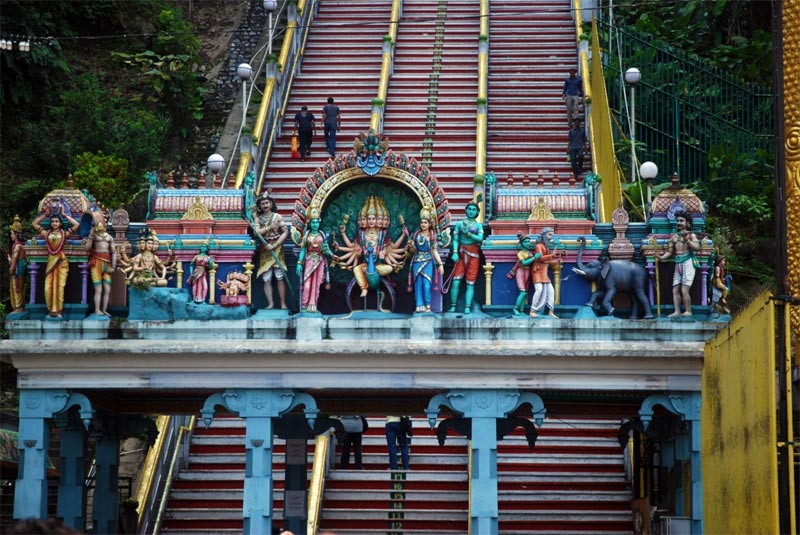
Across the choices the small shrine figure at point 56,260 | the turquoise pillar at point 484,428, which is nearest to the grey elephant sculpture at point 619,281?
the turquoise pillar at point 484,428

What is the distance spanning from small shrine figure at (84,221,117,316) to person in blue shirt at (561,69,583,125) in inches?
446

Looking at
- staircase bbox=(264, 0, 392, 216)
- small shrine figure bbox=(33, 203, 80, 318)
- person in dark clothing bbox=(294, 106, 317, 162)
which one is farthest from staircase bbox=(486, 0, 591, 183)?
small shrine figure bbox=(33, 203, 80, 318)

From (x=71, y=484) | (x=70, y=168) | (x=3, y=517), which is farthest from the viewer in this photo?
(x=70, y=168)

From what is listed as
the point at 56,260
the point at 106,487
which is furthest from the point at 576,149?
the point at 56,260

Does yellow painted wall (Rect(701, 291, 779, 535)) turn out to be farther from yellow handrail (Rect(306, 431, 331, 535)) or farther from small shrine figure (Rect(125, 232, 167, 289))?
small shrine figure (Rect(125, 232, 167, 289))

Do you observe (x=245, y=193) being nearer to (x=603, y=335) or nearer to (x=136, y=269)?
(x=136, y=269)

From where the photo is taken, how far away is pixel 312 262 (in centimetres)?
2205

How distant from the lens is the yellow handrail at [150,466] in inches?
993

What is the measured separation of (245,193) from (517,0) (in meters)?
14.9

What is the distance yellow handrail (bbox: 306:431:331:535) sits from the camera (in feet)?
81.6

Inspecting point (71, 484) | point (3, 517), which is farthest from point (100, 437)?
point (3, 517)

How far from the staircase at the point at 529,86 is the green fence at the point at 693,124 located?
4.55 ft

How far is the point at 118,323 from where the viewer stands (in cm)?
2191

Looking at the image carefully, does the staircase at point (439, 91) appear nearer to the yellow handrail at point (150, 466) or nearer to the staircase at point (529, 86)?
the staircase at point (529, 86)
